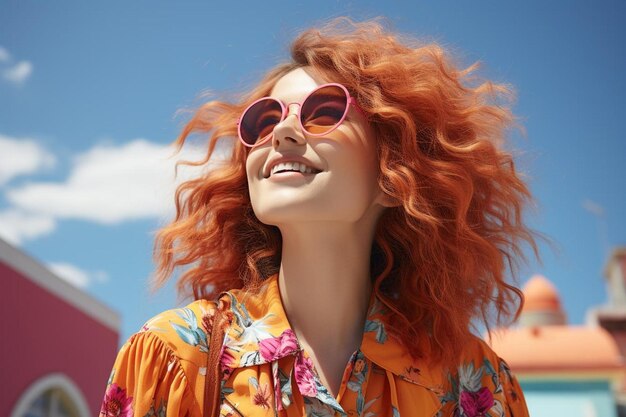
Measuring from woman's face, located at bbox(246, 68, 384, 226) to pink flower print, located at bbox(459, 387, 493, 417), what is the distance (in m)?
0.67

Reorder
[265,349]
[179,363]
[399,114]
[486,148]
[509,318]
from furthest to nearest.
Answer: [509,318] < [486,148] < [399,114] < [265,349] < [179,363]

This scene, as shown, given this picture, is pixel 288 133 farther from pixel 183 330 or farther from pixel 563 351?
pixel 563 351

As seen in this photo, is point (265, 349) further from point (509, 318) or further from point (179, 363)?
point (509, 318)

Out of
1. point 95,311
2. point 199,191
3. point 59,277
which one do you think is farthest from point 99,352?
point 199,191

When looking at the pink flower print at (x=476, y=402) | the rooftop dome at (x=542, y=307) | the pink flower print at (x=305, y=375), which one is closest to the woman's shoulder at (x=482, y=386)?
the pink flower print at (x=476, y=402)

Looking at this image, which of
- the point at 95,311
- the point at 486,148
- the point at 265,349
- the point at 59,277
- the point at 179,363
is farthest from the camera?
the point at 95,311

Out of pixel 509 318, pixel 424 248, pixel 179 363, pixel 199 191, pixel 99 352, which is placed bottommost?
pixel 179 363

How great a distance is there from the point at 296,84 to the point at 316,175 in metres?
0.41

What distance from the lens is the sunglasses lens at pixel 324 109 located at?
6.86 feet

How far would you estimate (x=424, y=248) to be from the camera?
2.29 metres

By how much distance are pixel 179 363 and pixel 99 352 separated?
9201 millimetres

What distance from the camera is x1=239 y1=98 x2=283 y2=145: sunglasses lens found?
219cm

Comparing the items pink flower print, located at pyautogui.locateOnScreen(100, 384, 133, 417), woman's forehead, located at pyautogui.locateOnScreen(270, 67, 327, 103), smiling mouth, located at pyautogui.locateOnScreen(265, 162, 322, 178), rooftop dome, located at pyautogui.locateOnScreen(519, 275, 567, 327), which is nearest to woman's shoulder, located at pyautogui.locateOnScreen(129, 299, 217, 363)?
pink flower print, located at pyautogui.locateOnScreen(100, 384, 133, 417)

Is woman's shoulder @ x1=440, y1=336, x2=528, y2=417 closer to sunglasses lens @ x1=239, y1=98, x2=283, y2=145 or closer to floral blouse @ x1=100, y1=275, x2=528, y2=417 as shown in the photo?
floral blouse @ x1=100, y1=275, x2=528, y2=417
